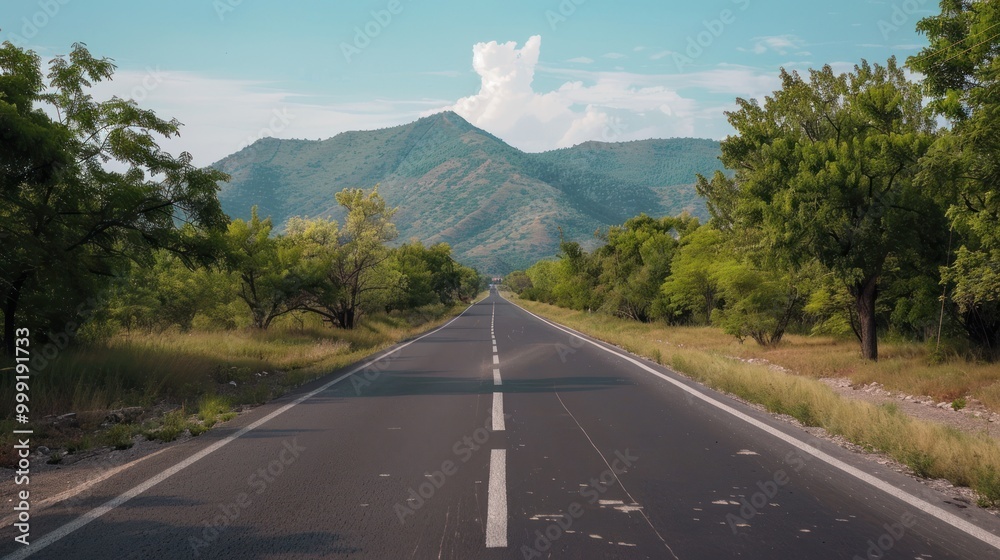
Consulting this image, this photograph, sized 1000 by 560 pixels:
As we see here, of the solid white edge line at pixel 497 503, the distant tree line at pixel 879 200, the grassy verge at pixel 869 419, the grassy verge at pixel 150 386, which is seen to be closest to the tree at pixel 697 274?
the distant tree line at pixel 879 200

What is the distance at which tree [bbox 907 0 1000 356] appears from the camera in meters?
12.9

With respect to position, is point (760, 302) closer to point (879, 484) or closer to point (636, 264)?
point (879, 484)

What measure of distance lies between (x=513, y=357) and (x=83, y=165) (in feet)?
42.5

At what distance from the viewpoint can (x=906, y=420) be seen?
8859mm

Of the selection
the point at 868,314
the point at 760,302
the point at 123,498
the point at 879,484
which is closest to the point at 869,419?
the point at 879,484

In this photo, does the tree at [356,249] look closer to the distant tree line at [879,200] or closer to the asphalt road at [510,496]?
the distant tree line at [879,200]

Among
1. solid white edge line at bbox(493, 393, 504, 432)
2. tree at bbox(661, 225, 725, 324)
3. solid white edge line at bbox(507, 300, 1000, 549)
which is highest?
tree at bbox(661, 225, 725, 324)

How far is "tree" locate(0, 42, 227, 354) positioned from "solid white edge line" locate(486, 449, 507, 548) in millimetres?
9546

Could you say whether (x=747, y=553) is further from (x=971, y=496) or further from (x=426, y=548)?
(x=971, y=496)

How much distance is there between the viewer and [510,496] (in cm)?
586

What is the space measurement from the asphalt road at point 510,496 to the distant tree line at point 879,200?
318 inches

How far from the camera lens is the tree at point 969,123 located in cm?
1294

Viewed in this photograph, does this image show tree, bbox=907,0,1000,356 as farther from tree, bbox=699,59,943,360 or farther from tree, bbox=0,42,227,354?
tree, bbox=0,42,227,354

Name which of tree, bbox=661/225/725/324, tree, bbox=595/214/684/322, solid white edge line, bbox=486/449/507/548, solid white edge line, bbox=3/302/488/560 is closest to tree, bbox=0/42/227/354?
solid white edge line, bbox=3/302/488/560
